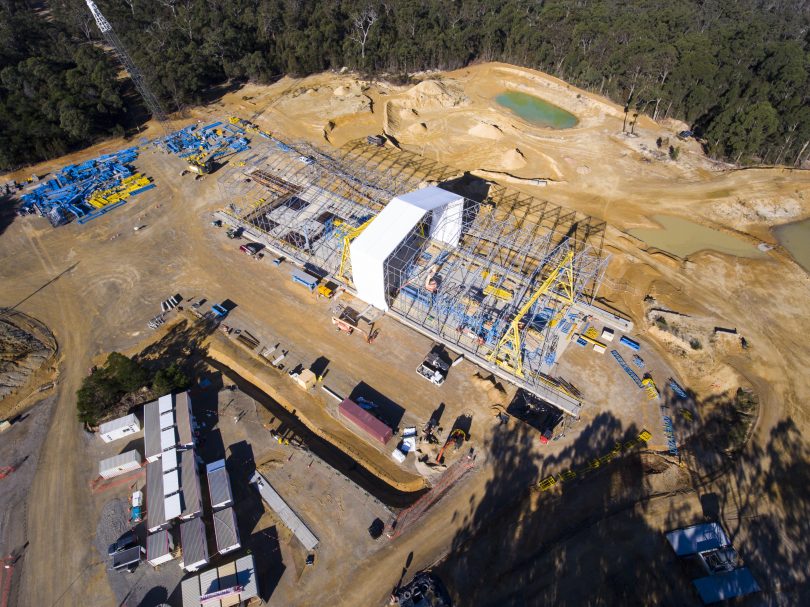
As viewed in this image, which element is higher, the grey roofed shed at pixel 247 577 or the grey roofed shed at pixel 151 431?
the grey roofed shed at pixel 151 431

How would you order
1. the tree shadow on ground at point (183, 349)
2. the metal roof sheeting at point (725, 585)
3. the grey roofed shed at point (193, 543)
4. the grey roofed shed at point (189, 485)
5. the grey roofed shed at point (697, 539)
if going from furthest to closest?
the tree shadow on ground at point (183, 349) < the grey roofed shed at point (189, 485) < the grey roofed shed at point (697, 539) < the grey roofed shed at point (193, 543) < the metal roof sheeting at point (725, 585)

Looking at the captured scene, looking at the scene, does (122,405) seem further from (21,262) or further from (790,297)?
(790,297)

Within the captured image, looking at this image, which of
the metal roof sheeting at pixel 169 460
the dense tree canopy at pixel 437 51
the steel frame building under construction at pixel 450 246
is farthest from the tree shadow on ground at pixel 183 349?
the dense tree canopy at pixel 437 51

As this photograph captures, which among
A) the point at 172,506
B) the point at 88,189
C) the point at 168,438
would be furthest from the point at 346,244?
the point at 88,189

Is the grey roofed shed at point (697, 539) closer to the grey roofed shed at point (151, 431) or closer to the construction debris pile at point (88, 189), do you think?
the grey roofed shed at point (151, 431)

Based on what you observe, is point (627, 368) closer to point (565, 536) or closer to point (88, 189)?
point (565, 536)

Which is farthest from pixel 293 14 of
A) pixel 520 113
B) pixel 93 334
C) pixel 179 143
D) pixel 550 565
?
pixel 550 565

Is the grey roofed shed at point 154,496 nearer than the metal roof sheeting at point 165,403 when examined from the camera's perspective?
Yes
